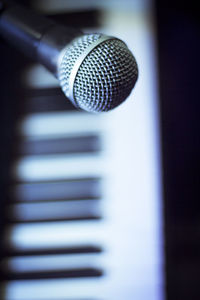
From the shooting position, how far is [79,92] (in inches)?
19.9

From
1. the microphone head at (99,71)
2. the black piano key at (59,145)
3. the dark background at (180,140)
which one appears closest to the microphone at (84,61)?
the microphone head at (99,71)

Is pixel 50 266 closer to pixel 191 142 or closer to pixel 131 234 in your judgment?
pixel 131 234

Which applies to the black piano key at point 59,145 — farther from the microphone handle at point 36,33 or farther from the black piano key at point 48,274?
the microphone handle at point 36,33

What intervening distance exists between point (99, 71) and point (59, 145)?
80cm

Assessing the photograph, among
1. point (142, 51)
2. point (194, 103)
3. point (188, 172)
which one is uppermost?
point (142, 51)

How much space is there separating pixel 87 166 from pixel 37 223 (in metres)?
0.29

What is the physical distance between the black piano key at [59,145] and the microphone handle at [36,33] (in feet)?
2.21

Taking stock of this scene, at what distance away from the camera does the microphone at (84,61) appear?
490mm

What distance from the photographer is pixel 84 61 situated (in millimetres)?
490

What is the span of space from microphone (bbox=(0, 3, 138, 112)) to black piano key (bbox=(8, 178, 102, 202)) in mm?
734

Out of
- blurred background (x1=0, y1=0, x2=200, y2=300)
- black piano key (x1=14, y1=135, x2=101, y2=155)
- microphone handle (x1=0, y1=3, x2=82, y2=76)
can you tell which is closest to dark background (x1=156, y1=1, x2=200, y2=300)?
blurred background (x1=0, y1=0, x2=200, y2=300)

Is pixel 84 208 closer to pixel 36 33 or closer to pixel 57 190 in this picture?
pixel 57 190

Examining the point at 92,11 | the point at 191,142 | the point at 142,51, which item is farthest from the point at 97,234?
the point at 92,11

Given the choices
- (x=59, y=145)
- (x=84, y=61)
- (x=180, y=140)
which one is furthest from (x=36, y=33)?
(x=180, y=140)
